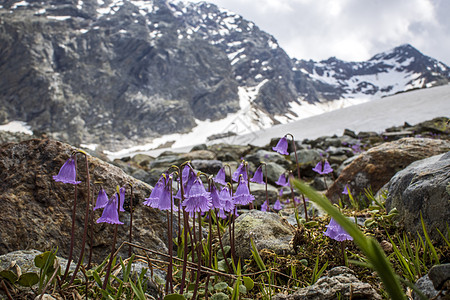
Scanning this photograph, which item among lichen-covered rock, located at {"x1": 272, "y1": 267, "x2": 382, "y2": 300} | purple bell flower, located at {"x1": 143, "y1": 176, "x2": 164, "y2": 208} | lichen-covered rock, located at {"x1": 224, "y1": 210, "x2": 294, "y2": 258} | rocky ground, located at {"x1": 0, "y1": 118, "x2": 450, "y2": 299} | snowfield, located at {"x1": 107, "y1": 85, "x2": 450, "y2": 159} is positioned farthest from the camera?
snowfield, located at {"x1": 107, "y1": 85, "x2": 450, "y2": 159}

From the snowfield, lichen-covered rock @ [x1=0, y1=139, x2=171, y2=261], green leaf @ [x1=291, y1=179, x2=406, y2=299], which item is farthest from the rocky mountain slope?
green leaf @ [x1=291, y1=179, x2=406, y2=299]

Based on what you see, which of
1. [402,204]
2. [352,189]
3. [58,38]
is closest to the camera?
[402,204]

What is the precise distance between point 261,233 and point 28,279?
1.71 m

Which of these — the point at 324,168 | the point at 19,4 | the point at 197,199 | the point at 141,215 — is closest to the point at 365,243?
the point at 197,199

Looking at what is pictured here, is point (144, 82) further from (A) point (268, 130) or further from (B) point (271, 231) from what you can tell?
(B) point (271, 231)

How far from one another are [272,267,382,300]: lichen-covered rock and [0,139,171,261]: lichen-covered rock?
1.75 meters

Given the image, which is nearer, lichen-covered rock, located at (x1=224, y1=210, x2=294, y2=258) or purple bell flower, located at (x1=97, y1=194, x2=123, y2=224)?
purple bell flower, located at (x1=97, y1=194, x2=123, y2=224)

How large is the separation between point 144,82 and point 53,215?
14603 centimetres

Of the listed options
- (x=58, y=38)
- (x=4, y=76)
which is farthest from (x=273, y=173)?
(x=58, y=38)

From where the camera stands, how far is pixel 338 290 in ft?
5.08

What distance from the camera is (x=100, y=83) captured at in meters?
135

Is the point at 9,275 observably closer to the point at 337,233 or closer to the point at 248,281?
the point at 248,281

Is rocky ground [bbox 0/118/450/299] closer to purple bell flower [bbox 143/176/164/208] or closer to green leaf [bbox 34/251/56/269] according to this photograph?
green leaf [bbox 34/251/56/269]

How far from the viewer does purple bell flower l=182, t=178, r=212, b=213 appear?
170cm
